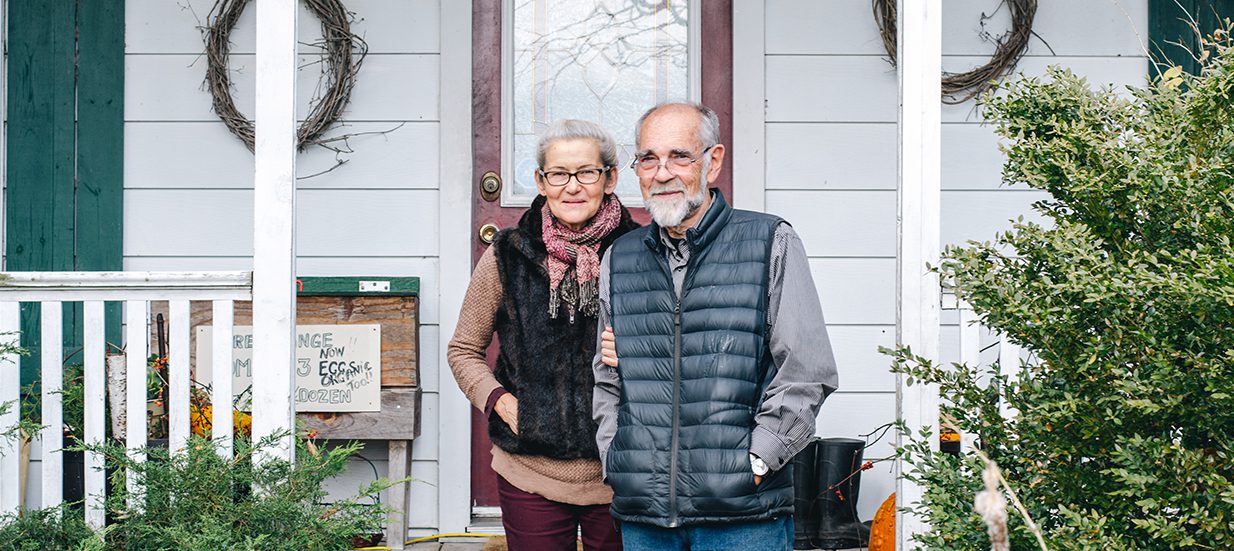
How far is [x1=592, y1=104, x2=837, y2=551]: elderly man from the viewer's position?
2074 mm

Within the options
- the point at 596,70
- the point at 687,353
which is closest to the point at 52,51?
the point at 596,70

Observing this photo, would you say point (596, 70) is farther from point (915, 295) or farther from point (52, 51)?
point (52, 51)

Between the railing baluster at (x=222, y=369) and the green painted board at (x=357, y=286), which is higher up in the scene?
the green painted board at (x=357, y=286)

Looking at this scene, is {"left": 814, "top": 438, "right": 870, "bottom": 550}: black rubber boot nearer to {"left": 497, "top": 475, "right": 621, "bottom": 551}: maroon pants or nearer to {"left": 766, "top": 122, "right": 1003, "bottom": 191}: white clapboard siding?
{"left": 766, "top": 122, "right": 1003, "bottom": 191}: white clapboard siding

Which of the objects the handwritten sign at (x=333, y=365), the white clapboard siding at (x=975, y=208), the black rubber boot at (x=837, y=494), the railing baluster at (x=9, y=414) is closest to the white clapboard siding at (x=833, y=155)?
the white clapboard siding at (x=975, y=208)

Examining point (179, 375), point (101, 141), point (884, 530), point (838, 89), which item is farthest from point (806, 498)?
point (101, 141)

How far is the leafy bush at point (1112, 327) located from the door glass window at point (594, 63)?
187 centimetres

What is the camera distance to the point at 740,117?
395cm

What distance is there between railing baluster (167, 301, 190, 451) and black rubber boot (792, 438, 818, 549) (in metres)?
1.91

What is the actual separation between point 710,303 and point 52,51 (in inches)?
113

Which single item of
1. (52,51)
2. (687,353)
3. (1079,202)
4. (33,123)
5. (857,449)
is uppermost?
(52,51)

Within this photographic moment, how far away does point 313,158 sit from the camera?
3.96 m

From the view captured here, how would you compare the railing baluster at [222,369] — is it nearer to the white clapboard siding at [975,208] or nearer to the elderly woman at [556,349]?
the elderly woman at [556,349]

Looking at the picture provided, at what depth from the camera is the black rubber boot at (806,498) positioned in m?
3.77
